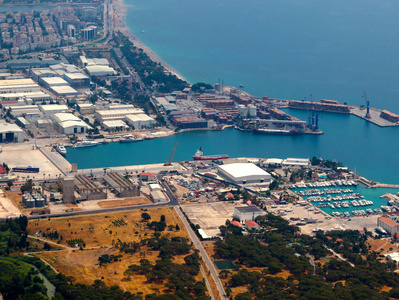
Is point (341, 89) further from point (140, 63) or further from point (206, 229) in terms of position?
point (206, 229)

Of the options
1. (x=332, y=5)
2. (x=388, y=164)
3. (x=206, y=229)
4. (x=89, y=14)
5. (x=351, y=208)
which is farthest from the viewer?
(x=332, y=5)

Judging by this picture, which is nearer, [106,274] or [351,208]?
[106,274]

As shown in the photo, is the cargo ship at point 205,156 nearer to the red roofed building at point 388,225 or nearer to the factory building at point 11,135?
the factory building at point 11,135

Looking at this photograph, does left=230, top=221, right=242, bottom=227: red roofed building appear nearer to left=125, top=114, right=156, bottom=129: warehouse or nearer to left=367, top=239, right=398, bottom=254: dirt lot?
left=367, top=239, right=398, bottom=254: dirt lot

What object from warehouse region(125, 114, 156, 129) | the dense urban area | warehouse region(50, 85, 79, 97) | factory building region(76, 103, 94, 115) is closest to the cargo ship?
the dense urban area

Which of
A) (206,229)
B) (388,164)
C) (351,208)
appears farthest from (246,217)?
(388,164)

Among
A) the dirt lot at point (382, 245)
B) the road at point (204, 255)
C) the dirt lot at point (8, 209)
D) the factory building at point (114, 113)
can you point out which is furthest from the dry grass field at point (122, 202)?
the factory building at point (114, 113)

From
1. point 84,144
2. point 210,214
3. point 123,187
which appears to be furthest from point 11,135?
point 210,214

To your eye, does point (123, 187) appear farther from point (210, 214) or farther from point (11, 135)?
point (11, 135)
